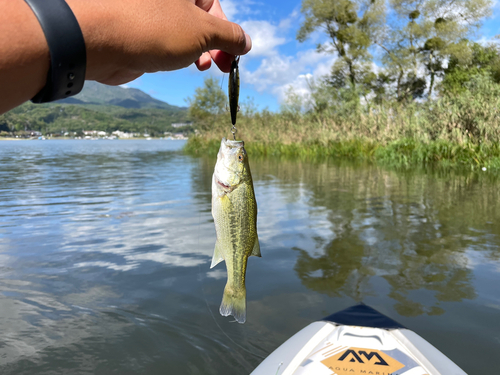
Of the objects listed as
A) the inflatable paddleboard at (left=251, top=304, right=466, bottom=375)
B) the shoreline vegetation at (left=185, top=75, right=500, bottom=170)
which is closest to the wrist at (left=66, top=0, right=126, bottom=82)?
the inflatable paddleboard at (left=251, top=304, right=466, bottom=375)

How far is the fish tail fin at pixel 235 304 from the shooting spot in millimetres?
2070

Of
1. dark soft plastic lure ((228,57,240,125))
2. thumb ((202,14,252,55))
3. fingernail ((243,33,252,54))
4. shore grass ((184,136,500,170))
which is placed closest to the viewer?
thumb ((202,14,252,55))

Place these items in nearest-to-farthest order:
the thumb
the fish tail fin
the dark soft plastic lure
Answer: the thumb < the dark soft plastic lure < the fish tail fin

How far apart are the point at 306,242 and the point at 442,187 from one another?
6.48 meters

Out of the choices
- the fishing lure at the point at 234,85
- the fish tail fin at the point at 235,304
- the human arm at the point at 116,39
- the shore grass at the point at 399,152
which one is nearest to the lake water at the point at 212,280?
the fish tail fin at the point at 235,304

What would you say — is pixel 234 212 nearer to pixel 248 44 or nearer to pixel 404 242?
pixel 248 44

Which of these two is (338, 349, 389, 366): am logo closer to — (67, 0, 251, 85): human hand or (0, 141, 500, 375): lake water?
(0, 141, 500, 375): lake water

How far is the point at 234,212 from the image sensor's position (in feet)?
6.68

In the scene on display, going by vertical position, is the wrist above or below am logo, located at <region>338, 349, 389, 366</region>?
above

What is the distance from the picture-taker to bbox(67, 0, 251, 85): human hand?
1.13 metres

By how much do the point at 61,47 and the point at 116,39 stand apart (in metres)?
0.20

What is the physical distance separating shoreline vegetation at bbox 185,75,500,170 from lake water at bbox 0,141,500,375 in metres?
7.01

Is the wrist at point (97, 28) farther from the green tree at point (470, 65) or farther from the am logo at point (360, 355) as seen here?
the green tree at point (470, 65)

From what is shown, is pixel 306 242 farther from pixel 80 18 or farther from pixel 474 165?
pixel 474 165
